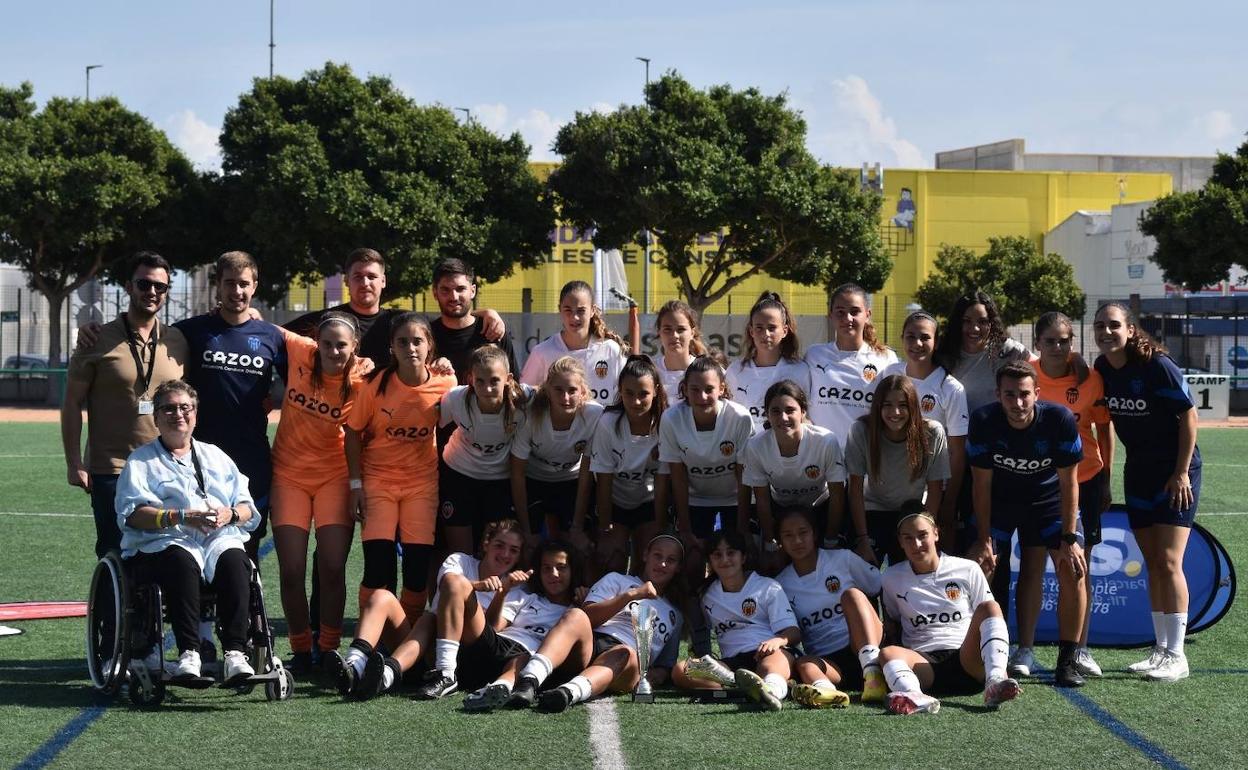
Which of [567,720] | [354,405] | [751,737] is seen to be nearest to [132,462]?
[354,405]

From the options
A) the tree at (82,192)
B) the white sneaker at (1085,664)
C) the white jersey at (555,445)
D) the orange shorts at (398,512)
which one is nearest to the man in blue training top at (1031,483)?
the white sneaker at (1085,664)

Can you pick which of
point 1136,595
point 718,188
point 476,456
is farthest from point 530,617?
point 718,188

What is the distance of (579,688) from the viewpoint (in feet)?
18.2

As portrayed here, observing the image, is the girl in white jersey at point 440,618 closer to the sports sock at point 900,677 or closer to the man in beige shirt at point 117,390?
the man in beige shirt at point 117,390

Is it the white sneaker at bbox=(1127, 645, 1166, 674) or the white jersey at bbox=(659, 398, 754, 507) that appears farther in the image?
the white jersey at bbox=(659, 398, 754, 507)

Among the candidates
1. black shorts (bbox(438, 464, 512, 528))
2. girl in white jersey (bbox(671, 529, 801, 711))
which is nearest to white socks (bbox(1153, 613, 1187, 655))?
girl in white jersey (bbox(671, 529, 801, 711))

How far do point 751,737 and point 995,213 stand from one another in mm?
51466

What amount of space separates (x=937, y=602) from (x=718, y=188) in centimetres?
2603

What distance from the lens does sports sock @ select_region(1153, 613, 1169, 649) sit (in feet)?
20.7

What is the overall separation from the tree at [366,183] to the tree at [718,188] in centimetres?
164

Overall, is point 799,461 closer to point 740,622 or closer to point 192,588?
point 740,622

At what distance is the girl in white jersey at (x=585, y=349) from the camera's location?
703 centimetres

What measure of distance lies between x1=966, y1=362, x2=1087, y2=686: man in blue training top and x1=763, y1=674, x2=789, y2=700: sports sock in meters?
1.07

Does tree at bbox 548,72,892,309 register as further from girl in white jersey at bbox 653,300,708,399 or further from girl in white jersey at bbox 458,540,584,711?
girl in white jersey at bbox 458,540,584,711
